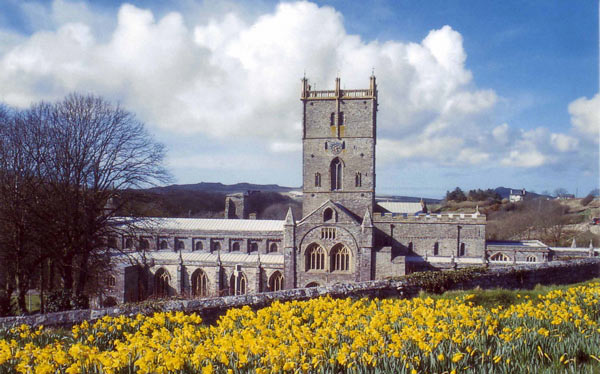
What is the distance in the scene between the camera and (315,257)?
33.1m

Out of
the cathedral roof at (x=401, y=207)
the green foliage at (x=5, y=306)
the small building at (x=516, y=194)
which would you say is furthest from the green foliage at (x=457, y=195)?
the green foliage at (x=5, y=306)

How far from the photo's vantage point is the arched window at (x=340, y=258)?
32750 mm

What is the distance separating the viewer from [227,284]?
34312 mm

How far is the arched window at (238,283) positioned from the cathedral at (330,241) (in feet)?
0.29

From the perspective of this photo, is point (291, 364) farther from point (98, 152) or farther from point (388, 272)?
point (388, 272)

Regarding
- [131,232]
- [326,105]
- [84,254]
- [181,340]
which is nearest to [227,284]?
[131,232]

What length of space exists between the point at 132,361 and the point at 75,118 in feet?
59.7

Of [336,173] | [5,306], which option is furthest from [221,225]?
[5,306]

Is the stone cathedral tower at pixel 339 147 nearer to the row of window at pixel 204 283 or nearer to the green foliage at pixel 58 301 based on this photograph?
the row of window at pixel 204 283

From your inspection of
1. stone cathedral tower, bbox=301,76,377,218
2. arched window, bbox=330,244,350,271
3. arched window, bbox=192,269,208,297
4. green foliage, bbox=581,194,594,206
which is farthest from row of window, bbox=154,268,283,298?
green foliage, bbox=581,194,594,206

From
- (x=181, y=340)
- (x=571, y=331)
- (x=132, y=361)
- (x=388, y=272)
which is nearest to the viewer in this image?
(x=132, y=361)

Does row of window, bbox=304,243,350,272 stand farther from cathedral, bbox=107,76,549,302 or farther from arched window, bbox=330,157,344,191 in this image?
arched window, bbox=330,157,344,191

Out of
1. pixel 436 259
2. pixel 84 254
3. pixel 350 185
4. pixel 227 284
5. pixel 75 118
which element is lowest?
pixel 227 284

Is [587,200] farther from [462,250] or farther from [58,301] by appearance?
[58,301]
